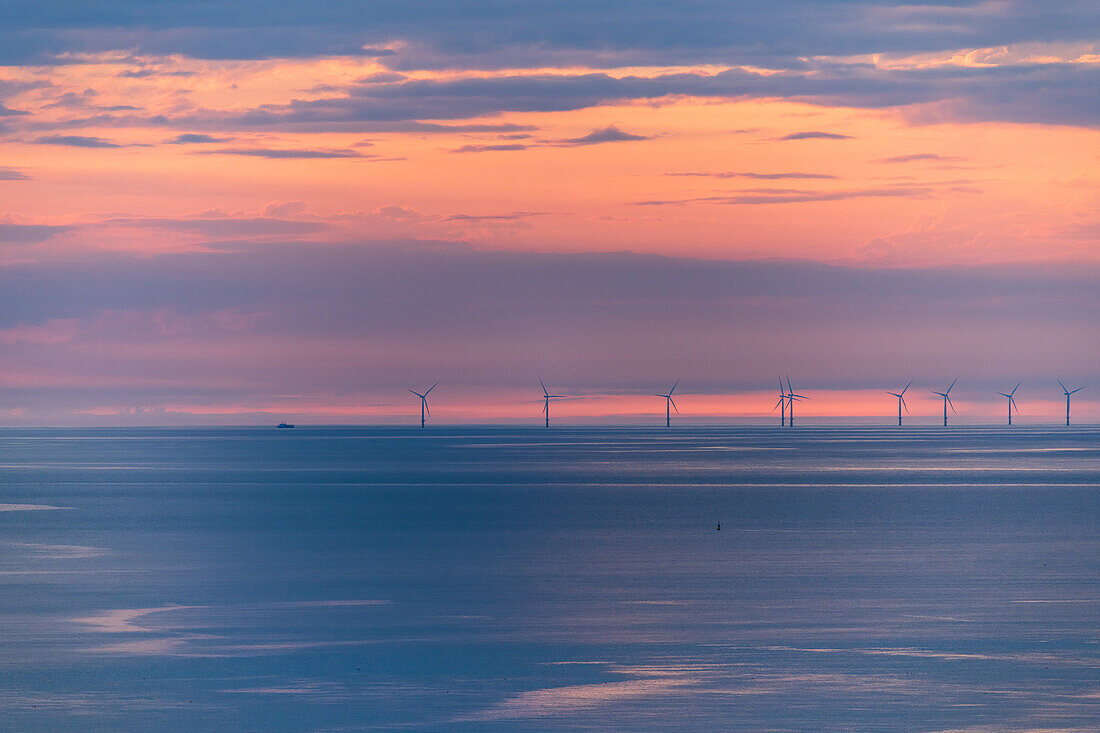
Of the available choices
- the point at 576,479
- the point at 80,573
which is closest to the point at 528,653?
the point at 80,573

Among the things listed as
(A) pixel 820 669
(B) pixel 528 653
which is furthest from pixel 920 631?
(B) pixel 528 653

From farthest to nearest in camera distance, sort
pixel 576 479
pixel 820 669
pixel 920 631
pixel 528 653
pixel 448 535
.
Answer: pixel 576 479
pixel 448 535
pixel 920 631
pixel 528 653
pixel 820 669

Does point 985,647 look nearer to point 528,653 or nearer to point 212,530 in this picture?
point 528,653

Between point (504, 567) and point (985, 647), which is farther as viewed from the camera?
point (504, 567)

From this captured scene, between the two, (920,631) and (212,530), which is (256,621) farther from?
(212,530)

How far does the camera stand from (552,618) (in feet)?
110

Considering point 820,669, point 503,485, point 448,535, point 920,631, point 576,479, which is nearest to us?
point 820,669

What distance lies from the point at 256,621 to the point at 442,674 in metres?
7.65

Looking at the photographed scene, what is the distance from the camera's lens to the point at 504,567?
44844 mm

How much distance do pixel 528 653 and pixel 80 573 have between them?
19.3 meters

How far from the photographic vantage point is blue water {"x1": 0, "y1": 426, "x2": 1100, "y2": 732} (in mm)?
24062

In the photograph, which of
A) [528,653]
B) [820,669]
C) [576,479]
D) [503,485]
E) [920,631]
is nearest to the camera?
[820,669]

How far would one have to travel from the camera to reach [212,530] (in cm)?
6075

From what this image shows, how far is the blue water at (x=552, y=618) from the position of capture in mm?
24062
